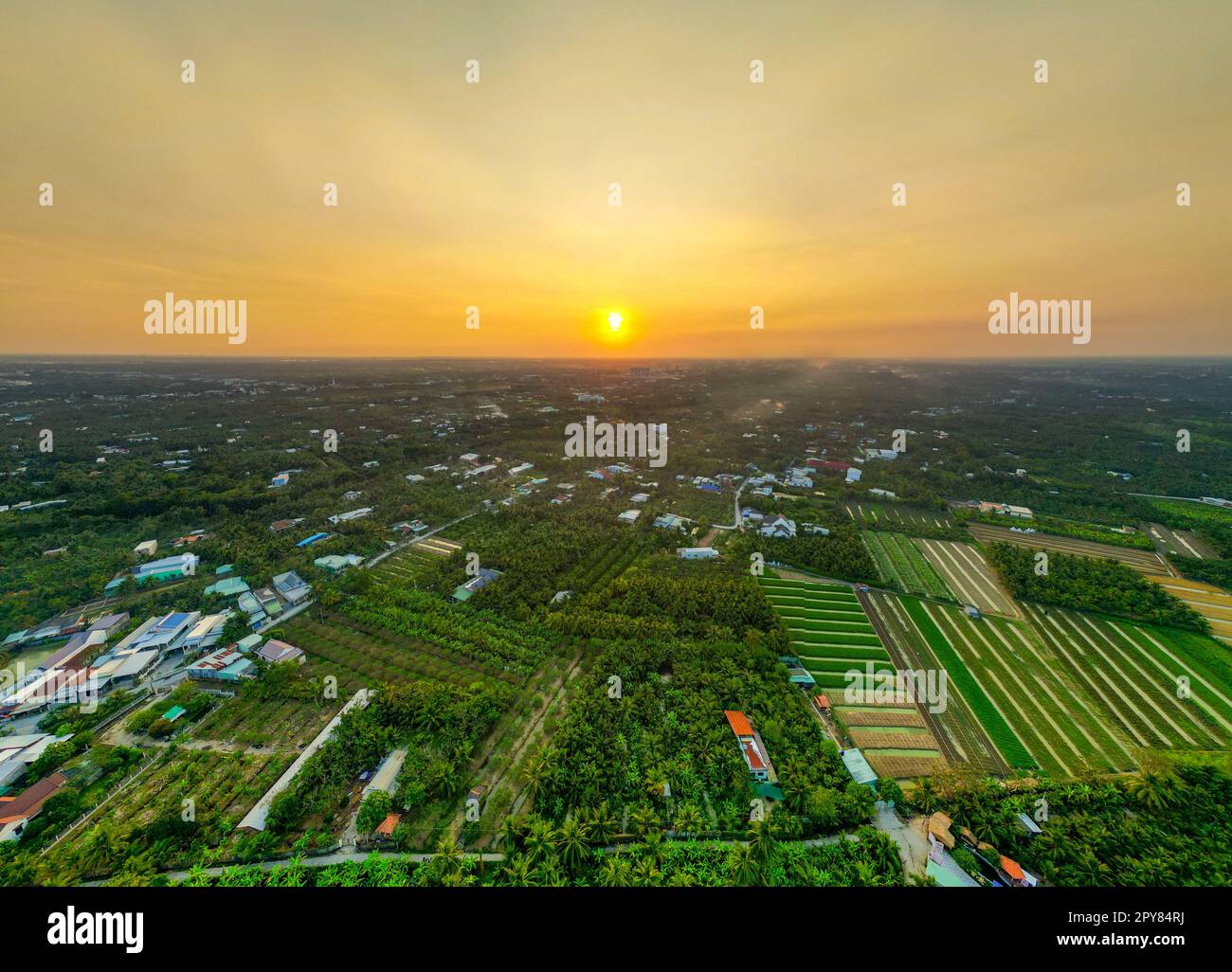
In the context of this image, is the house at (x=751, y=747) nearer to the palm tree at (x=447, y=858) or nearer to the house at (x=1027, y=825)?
the house at (x=1027, y=825)

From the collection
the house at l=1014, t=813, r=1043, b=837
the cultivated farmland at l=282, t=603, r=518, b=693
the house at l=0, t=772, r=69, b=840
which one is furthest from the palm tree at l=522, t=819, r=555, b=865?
the house at l=0, t=772, r=69, b=840

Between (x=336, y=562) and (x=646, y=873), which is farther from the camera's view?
(x=336, y=562)

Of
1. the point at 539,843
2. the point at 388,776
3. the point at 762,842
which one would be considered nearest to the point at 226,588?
the point at 388,776

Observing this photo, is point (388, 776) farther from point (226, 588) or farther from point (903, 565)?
point (903, 565)

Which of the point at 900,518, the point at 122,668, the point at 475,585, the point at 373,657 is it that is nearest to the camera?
the point at 122,668

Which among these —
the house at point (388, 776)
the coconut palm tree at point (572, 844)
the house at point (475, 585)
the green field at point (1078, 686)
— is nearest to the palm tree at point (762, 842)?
the coconut palm tree at point (572, 844)

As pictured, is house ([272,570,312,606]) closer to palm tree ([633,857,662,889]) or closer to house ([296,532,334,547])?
house ([296,532,334,547])
